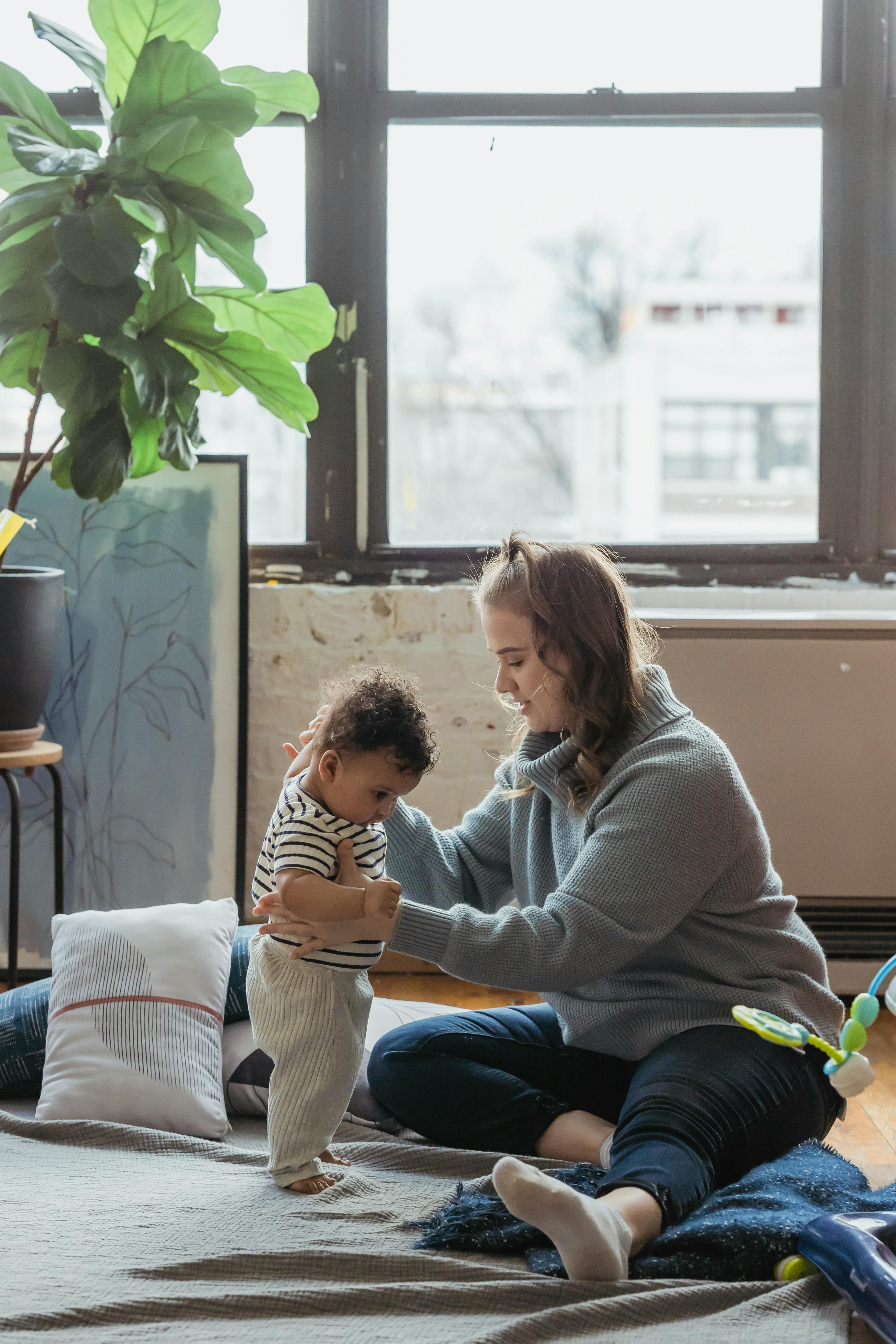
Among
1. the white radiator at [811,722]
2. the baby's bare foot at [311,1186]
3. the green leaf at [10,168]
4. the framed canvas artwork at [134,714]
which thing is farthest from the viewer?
the framed canvas artwork at [134,714]

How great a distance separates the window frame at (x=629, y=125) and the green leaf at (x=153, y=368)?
65 centimetres

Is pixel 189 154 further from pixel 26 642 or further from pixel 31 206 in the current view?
pixel 26 642

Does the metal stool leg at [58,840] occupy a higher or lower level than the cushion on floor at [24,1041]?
higher

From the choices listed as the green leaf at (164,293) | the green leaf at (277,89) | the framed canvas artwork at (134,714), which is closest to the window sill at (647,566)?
the framed canvas artwork at (134,714)

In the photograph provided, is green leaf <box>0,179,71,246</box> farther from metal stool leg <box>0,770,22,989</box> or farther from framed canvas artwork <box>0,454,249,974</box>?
metal stool leg <box>0,770,22,989</box>

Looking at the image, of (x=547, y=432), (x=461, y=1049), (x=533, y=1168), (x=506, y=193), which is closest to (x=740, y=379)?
(x=547, y=432)

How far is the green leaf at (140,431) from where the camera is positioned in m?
2.23

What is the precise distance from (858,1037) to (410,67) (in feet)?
8.00

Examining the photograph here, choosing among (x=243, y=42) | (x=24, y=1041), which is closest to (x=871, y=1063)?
(x=24, y=1041)

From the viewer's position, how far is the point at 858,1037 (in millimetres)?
1195

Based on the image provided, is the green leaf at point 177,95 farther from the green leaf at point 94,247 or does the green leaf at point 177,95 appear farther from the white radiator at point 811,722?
the white radiator at point 811,722

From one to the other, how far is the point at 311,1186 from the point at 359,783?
49 centimetres

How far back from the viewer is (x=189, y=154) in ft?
7.04

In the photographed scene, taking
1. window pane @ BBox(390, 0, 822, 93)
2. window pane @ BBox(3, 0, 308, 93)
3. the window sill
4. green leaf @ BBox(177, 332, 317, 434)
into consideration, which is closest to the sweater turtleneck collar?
green leaf @ BBox(177, 332, 317, 434)
